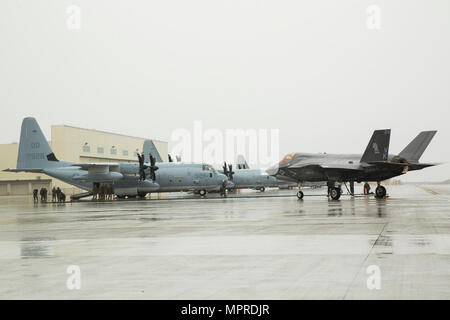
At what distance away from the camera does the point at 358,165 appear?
4016 centimetres

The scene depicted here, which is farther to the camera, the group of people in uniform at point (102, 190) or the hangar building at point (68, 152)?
the hangar building at point (68, 152)

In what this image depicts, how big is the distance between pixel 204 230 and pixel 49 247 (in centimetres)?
530

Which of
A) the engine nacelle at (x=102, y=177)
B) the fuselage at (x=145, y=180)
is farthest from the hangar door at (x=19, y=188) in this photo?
the engine nacelle at (x=102, y=177)

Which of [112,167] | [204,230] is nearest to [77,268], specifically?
[204,230]

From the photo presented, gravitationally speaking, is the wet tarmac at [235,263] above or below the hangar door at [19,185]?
above

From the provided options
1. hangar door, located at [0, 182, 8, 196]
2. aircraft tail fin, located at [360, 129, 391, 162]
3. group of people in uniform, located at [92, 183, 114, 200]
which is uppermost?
aircraft tail fin, located at [360, 129, 391, 162]

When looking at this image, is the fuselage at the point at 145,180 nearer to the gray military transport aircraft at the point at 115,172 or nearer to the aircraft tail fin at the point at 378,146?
the gray military transport aircraft at the point at 115,172

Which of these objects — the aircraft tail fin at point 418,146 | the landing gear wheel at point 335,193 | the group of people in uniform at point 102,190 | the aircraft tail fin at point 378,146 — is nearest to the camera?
the aircraft tail fin at point 378,146

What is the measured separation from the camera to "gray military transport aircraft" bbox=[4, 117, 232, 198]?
51469mm

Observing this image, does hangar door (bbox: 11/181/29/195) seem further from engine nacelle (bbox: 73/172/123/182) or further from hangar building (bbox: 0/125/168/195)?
engine nacelle (bbox: 73/172/123/182)

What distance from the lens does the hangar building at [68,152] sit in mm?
85938

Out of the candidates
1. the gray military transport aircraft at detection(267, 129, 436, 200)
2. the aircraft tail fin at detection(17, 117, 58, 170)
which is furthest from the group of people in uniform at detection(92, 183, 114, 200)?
the gray military transport aircraft at detection(267, 129, 436, 200)

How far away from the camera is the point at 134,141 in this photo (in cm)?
Answer: 10606
